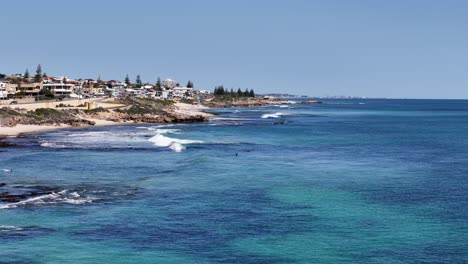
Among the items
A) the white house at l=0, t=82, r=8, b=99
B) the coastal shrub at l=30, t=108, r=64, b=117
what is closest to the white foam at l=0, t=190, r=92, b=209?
the coastal shrub at l=30, t=108, r=64, b=117

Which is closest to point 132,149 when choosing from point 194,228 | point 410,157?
point 410,157

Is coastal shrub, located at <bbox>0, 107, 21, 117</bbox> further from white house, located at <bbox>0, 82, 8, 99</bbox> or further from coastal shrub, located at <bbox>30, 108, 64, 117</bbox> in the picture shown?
white house, located at <bbox>0, 82, 8, 99</bbox>

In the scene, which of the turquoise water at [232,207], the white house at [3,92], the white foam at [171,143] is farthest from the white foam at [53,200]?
the white house at [3,92]

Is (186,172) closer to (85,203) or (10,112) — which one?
(85,203)

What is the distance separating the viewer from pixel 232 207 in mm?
36281

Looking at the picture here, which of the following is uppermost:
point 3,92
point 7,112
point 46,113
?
point 3,92

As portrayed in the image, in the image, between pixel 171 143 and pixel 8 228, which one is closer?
pixel 8 228

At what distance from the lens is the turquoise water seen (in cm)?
2688

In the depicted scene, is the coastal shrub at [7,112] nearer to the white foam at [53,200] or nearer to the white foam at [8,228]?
the white foam at [53,200]

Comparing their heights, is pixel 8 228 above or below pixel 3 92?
below

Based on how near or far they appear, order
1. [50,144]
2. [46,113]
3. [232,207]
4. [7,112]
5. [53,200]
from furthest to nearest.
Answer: [46,113]
[7,112]
[50,144]
[53,200]
[232,207]

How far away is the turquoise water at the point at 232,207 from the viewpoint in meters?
26.9

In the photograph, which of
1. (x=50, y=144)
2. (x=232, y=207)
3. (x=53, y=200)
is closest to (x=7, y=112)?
(x=50, y=144)

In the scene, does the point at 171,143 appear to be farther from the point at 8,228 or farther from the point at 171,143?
the point at 8,228
